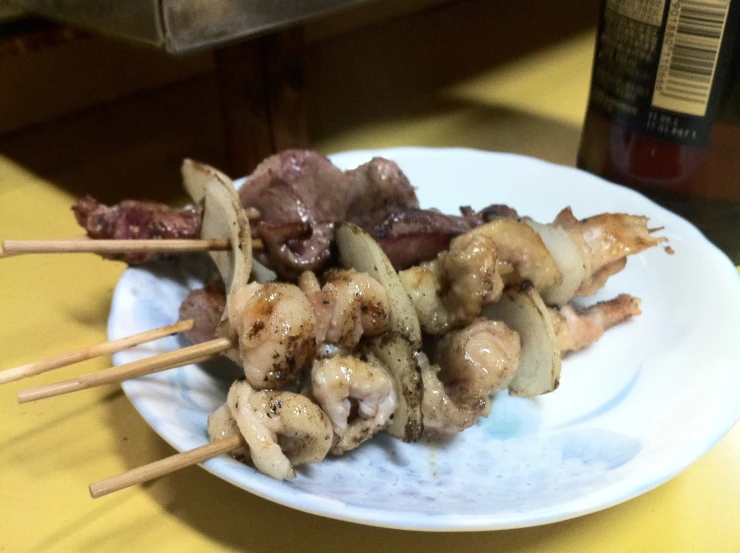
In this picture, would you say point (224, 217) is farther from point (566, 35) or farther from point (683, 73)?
point (566, 35)

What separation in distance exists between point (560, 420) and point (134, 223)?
2.77ft

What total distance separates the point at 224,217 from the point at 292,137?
0.86 m

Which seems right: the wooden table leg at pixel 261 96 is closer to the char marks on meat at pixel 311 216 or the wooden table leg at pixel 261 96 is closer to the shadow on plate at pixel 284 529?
the char marks on meat at pixel 311 216

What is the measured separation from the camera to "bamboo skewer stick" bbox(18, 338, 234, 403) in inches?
32.9

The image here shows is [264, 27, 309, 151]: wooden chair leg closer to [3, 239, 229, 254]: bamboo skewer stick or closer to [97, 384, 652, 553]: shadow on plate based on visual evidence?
[3, 239, 229, 254]: bamboo skewer stick

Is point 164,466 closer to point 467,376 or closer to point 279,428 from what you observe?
point 279,428

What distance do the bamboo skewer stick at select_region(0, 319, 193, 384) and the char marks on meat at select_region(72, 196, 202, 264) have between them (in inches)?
8.8

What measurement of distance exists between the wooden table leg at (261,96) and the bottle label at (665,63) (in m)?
0.81

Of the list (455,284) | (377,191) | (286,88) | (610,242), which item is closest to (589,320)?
(610,242)

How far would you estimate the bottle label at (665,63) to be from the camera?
4.63ft

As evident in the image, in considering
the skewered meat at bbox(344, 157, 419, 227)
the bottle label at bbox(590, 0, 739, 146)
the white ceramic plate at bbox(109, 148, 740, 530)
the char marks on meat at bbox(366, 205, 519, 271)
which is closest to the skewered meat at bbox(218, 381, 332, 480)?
the white ceramic plate at bbox(109, 148, 740, 530)

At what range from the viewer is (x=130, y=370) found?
91 cm

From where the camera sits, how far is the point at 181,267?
1.33 meters

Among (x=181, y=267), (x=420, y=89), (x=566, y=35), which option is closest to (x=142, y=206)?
(x=181, y=267)
